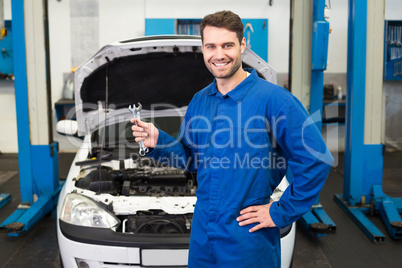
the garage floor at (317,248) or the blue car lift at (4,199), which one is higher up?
the blue car lift at (4,199)

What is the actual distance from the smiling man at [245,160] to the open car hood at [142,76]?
1139 millimetres

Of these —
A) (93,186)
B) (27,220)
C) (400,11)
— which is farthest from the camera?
(400,11)

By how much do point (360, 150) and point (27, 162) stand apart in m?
2.98

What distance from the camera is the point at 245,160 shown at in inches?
57.6

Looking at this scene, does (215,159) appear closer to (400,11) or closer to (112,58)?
(112,58)

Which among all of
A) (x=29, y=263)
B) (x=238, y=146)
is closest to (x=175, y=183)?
(x=29, y=263)

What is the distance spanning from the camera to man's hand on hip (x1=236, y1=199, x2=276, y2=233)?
1471mm

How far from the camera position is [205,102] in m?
1.62

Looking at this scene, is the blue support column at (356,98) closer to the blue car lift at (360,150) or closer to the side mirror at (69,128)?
the blue car lift at (360,150)

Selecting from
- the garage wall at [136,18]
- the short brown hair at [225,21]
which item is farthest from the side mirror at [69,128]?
the garage wall at [136,18]

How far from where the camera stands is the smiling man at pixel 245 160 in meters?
1.43

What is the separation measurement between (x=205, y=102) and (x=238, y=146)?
238 mm

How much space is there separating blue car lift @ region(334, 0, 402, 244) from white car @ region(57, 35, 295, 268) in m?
1.38

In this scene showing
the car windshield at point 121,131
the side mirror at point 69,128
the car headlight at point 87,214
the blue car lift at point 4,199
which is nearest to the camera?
the car headlight at point 87,214
